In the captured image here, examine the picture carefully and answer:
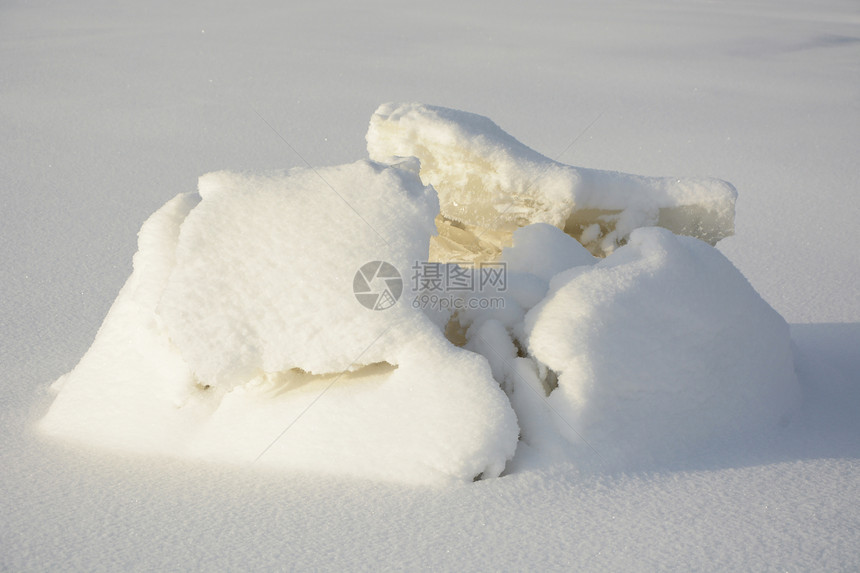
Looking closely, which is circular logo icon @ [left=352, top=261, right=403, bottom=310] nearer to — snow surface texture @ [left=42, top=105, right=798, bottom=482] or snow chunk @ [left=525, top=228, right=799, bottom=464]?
snow surface texture @ [left=42, top=105, right=798, bottom=482]

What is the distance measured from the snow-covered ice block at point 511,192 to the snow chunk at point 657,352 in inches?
11.2

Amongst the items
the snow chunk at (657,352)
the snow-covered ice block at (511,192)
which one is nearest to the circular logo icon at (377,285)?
the snow chunk at (657,352)

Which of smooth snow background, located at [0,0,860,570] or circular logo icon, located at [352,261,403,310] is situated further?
circular logo icon, located at [352,261,403,310]

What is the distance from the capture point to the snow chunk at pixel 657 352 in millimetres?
1891

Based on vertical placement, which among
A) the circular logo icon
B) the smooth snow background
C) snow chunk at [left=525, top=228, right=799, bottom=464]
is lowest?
the smooth snow background

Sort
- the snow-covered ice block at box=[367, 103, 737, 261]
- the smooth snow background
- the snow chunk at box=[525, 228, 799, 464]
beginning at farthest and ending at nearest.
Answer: the snow-covered ice block at box=[367, 103, 737, 261] → the snow chunk at box=[525, 228, 799, 464] → the smooth snow background

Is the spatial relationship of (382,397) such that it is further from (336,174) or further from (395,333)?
(336,174)

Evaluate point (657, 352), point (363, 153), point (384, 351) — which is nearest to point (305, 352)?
point (384, 351)

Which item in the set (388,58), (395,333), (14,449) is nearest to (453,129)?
(395,333)

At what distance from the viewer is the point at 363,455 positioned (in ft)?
5.87

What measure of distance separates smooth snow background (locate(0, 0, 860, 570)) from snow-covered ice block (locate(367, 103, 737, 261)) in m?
0.63

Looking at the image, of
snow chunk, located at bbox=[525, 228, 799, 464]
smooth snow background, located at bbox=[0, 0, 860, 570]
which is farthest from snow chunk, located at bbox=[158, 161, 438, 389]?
snow chunk, located at bbox=[525, 228, 799, 464]

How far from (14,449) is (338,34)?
6343mm

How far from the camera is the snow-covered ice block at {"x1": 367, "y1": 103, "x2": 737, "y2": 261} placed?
240 centimetres
